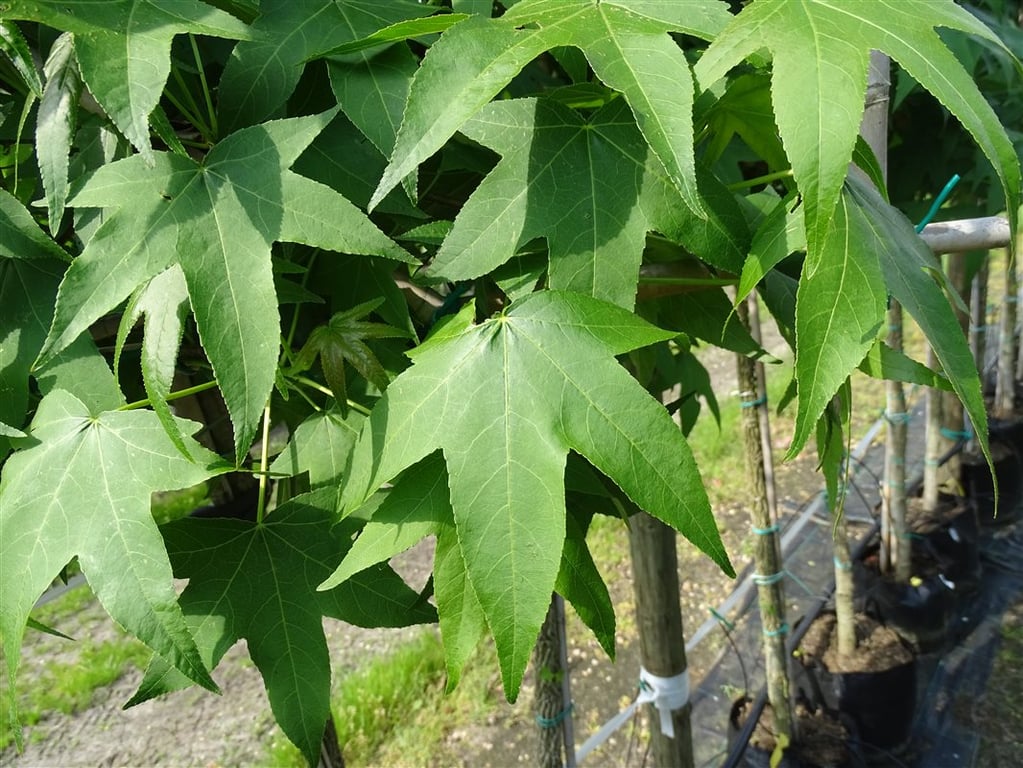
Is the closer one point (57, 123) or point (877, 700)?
point (57, 123)

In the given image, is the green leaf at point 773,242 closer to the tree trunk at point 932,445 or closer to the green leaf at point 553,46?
the green leaf at point 553,46

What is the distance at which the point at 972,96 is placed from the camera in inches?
15.0

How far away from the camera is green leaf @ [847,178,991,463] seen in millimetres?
395

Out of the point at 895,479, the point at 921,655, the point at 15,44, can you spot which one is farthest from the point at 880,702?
the point at 15,44

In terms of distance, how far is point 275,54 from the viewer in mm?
432

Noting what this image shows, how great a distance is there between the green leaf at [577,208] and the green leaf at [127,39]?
15 cm

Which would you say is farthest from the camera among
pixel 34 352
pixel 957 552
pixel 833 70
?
pixel 957 552

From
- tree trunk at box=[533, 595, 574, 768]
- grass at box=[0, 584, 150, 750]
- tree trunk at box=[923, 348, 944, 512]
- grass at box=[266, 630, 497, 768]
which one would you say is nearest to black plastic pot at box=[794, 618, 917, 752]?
tree trunk at box=[923, 348, 944, 512]

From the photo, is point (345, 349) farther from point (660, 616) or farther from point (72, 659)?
point (72, 659)

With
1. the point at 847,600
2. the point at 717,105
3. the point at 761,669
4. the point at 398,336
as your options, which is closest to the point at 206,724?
the point at 761,669

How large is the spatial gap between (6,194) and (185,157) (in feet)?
0.36

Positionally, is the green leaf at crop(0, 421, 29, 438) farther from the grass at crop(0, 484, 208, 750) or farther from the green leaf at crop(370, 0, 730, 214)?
the grass at crop(0, 484, 208, 750)

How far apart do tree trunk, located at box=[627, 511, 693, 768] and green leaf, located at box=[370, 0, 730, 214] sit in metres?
0.64

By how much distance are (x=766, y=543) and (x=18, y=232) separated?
→ 1.19m
